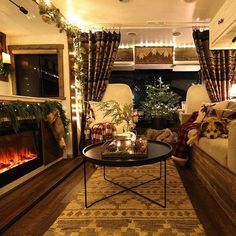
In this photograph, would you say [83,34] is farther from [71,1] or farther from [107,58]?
[71,1]

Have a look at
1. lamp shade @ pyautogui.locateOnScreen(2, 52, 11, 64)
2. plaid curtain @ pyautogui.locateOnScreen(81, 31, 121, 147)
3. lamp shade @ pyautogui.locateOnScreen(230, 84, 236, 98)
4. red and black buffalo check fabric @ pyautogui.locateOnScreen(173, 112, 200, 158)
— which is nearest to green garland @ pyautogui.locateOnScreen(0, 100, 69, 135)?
plaid curtain @ pyautogui.locateOnScreen(81, 31, 121, 147)

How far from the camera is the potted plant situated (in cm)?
488

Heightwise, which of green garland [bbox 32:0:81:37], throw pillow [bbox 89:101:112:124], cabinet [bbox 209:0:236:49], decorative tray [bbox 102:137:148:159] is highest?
green garland [bbox 32:0:81:37]

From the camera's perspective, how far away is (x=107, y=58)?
3.71 m

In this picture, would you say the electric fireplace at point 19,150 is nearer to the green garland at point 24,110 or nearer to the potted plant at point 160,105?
the green garland at point 24,110

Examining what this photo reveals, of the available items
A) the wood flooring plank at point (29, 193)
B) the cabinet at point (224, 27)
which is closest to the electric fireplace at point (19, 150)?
the wood flooring plank at point (29, 193)

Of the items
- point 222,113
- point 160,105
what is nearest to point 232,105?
point 222,113

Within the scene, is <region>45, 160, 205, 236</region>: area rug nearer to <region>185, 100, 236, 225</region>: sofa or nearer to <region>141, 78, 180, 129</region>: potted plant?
<region>185, 100, 236, 225</region>: sofa

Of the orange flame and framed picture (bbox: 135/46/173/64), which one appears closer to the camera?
the orange flame

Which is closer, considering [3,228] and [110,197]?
[3,228]

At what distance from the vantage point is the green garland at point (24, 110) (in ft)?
6.59

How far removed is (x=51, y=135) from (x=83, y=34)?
6.35ft

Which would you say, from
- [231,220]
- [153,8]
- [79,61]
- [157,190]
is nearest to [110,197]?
Answer: [157,190]

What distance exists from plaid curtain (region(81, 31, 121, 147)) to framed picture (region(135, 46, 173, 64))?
1.27m
